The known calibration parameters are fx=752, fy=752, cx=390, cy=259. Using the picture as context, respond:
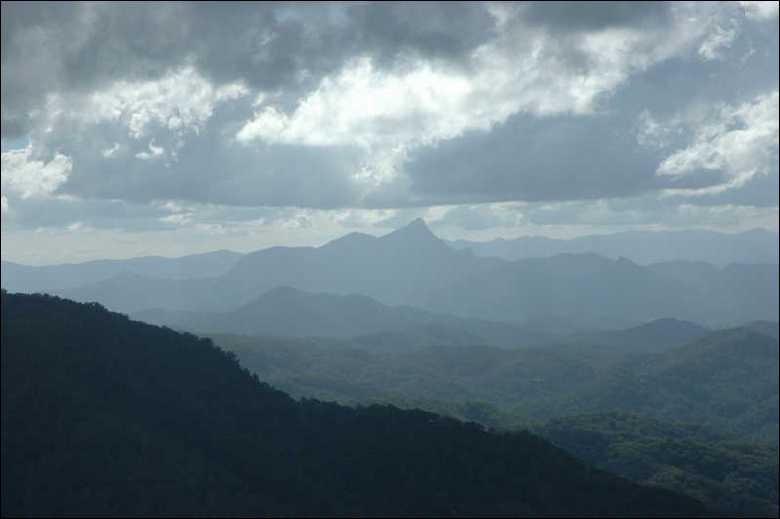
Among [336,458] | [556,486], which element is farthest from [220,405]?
[556,486]

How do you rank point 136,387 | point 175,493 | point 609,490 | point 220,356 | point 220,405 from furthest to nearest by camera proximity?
point 220,356, point 220,405, point 136,387, point 609,490, point 175,493

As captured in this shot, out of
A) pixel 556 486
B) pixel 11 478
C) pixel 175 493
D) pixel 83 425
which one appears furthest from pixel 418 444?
pixel 11 478

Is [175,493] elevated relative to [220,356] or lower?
lower

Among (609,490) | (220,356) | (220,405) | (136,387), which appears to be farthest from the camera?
(220,356)

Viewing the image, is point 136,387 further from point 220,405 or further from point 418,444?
point 418,444

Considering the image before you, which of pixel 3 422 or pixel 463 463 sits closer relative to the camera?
pixel 3 422

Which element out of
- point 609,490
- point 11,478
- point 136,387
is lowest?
point 609,490
